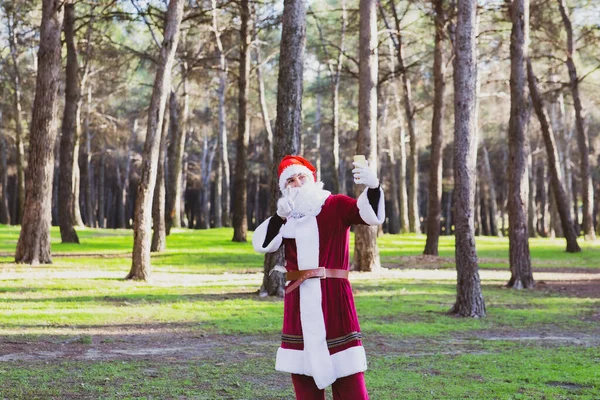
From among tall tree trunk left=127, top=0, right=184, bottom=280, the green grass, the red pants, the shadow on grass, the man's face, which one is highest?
tall tree trunk left=127, top=0, right=184, bottom=280

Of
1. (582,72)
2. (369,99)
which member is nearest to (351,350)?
(369,99)

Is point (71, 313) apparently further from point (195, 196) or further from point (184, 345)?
point (195, 196)

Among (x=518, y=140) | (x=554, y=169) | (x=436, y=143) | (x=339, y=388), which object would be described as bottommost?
(x=339, y=388)

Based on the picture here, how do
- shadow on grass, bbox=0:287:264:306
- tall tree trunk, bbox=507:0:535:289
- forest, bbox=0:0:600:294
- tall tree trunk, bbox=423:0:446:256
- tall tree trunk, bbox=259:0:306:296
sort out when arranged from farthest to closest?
tall tree trunk, bbox=423:0:446:256, tall tree trunk, bbox=507:0:535:289, forest, bbox=0:0:600:294, tall tree trunk, bbox=259:0:306:296, shadow on grass, bbox=0:287:264:306

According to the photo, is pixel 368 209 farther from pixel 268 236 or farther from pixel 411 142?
pixel 411 142

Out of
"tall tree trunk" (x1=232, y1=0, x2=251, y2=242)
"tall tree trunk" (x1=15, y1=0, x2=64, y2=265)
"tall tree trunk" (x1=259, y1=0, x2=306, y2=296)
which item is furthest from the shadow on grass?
"tall tree trunk" (x1=232, y1=0, x2=251, y2=242)

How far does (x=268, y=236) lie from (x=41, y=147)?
47.7 feet

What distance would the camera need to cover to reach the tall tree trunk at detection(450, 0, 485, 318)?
11.9 metres

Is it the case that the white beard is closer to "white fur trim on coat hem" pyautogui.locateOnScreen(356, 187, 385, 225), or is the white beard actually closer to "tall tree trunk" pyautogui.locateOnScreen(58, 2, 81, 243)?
"white fur trim on coat hem" pyautogui.locateOnScreen(356, 187, 385, 225)

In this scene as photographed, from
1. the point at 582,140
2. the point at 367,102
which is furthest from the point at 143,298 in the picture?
the point at 582,140

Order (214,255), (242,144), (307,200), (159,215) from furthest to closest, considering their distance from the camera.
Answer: (242,144), (214,255), (159,215), (307,200)

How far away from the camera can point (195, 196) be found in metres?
69.2

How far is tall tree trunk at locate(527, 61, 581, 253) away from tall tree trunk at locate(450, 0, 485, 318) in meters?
12.0

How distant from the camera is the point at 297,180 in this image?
5.11m
